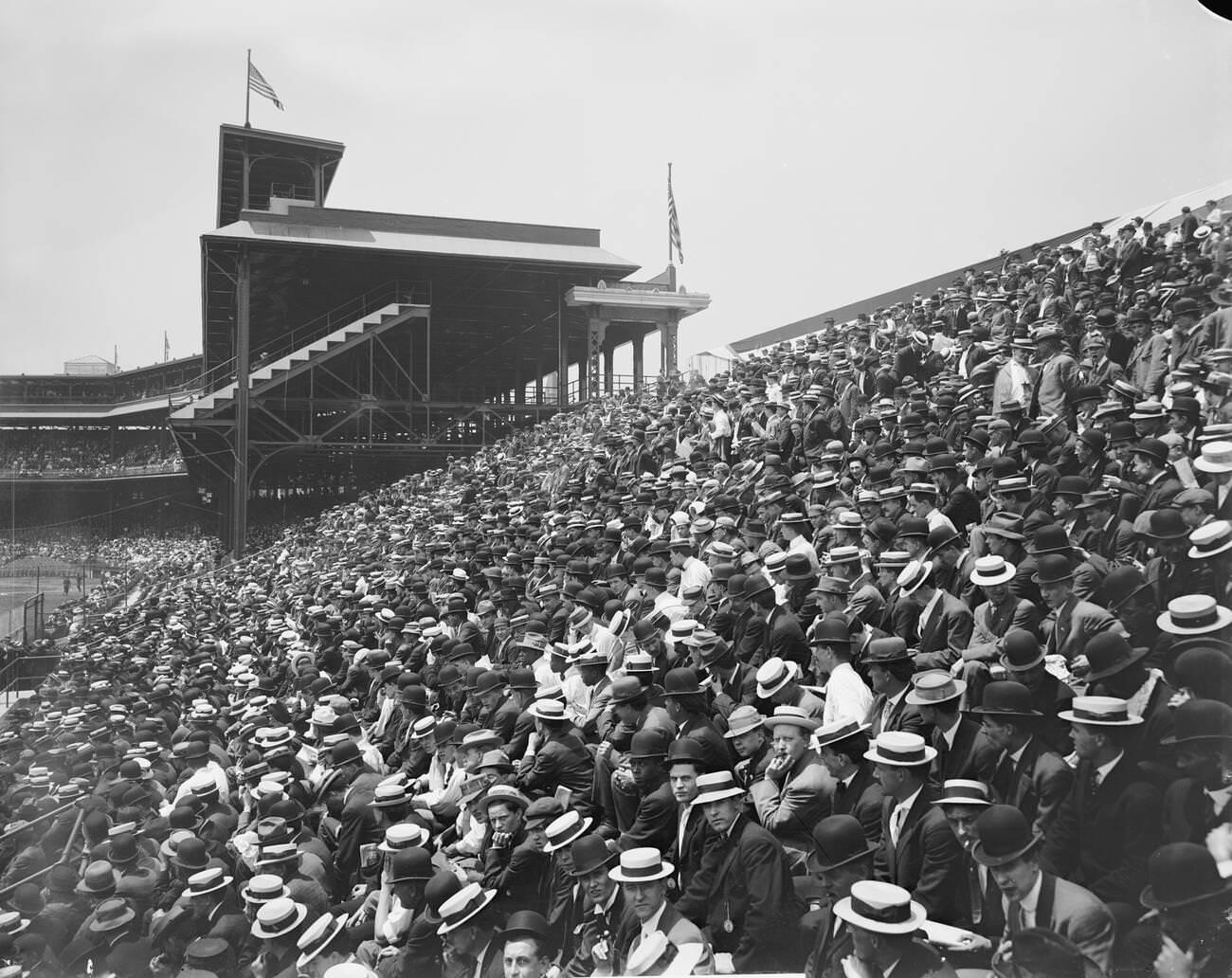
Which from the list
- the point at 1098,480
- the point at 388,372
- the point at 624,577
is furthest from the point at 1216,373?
the point at 388,372

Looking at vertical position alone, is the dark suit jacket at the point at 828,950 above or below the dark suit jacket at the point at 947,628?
below

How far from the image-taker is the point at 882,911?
373cm

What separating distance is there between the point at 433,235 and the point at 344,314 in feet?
15.4

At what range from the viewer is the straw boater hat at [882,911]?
3699mm

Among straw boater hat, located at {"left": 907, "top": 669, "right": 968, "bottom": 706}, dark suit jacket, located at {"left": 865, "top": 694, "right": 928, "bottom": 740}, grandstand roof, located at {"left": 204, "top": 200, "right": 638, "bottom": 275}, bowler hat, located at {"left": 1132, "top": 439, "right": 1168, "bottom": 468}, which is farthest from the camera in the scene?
grandstand roof, located at {"left": 204, "top": 200, "right": 638, "bottom": 275}

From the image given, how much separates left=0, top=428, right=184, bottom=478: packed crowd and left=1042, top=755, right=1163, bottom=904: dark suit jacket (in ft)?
A: 129

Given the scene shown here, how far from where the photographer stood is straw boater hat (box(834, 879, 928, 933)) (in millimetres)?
3699

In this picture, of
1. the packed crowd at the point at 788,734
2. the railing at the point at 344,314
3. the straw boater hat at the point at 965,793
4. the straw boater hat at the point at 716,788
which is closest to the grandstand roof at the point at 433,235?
the railing at the point at 344,314


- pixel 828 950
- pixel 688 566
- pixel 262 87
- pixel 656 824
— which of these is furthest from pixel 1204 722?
pixel 262 87

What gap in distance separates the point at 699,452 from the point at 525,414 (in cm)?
1724

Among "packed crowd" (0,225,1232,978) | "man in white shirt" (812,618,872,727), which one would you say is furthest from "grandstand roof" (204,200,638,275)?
"man in white shirt" (812,618,872,727)

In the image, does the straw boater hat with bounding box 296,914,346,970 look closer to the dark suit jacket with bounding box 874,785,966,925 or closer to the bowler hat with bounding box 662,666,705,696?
the bowler hat with bounding box 662,666,705,696

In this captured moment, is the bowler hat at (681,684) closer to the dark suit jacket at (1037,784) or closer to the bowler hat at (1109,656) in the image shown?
the dark suit jacket at (1037,784)

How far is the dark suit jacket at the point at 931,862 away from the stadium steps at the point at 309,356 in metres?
26.6
